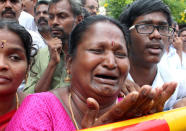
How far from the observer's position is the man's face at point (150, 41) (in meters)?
2.35

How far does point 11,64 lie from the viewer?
5.62ft

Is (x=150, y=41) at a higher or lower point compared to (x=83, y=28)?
lower

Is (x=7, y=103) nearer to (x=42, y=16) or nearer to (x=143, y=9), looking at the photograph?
(x=143, y=9)

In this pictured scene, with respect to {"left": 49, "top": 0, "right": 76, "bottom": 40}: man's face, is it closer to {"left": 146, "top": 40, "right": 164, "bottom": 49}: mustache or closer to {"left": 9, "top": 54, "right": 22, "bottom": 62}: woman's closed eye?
{"left": 146, "top": 40, "right": 164, "bottom": 49}: mustache

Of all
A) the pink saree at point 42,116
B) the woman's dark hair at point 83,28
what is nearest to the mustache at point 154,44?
the woman's dark hair at point 83,28

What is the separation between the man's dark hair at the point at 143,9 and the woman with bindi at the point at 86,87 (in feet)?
2.50

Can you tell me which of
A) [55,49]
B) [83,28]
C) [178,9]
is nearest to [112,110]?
[83,28]

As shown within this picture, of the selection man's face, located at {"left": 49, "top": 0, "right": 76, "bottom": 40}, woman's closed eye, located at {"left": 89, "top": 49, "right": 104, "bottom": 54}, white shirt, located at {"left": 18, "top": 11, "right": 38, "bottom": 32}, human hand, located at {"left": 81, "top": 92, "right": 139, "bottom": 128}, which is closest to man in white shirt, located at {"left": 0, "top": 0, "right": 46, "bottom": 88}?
man's face, located at {"left": 49, "top": 0, "right": 76, "bottom": 40}

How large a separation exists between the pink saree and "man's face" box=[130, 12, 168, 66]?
3.90ft

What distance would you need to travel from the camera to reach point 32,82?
9.33 ft

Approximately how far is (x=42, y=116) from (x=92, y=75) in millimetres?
415

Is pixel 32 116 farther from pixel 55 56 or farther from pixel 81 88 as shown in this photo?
pixel 55 56

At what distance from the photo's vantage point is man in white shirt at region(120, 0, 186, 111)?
2.36 meters

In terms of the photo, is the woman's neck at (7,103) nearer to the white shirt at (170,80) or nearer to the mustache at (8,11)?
the white shirt at (170,80)
